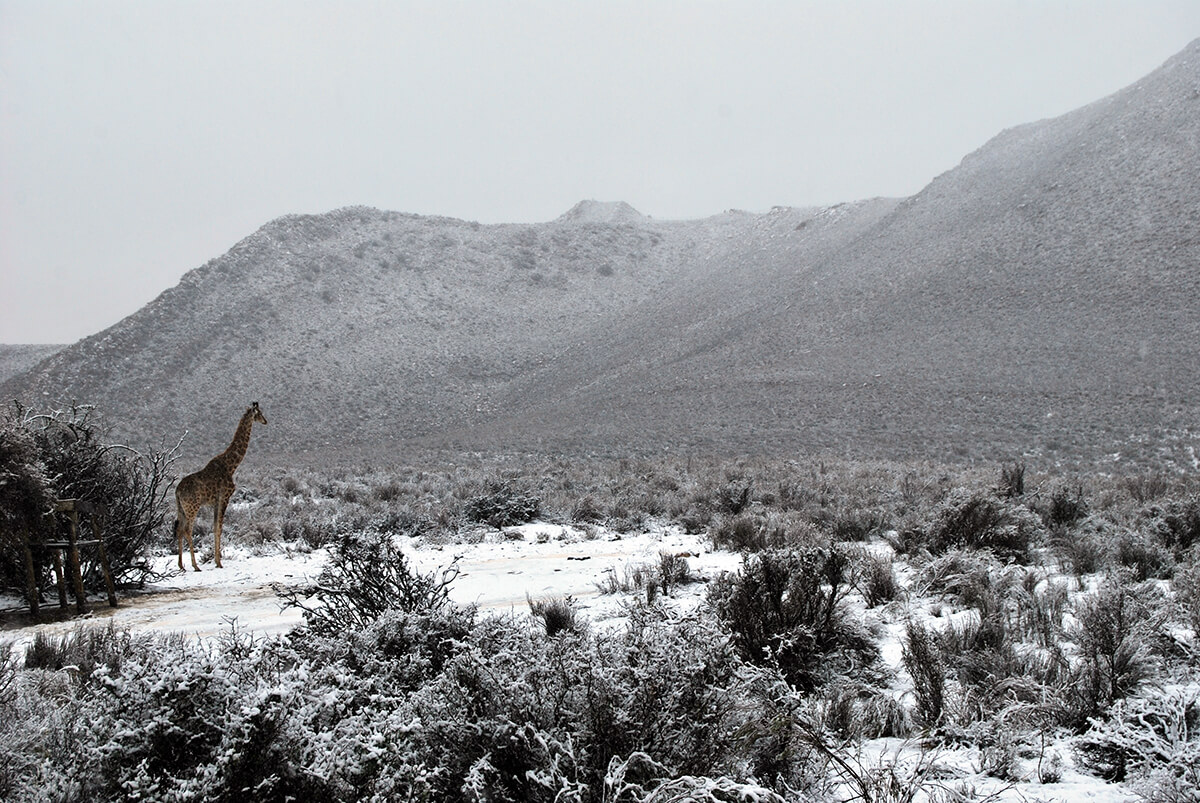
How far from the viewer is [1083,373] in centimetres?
3619

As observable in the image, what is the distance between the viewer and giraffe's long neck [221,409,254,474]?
397 inches

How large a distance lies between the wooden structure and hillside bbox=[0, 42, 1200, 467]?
88.1 ft

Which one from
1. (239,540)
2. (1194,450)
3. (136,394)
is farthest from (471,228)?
(239,540)

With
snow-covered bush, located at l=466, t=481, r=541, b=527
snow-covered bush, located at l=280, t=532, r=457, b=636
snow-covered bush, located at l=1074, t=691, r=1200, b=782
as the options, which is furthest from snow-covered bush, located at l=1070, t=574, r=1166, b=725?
snow-covered bush, located at l=466, t=481, r=541, b=527

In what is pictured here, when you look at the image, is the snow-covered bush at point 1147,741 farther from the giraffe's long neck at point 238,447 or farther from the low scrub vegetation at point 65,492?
the giraffe's long neck at point 238,447

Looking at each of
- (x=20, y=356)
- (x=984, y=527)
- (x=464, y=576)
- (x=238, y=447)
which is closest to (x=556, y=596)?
(x=464, y=576)

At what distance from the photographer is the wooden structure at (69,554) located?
6980mm

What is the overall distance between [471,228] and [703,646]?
8233 centimetres

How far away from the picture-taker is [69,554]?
24.2 feet

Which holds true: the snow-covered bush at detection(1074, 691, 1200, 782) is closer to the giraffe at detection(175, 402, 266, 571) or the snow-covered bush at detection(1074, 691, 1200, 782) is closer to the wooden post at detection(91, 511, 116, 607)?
the wooden post at detection(91, 511, 116, 607)

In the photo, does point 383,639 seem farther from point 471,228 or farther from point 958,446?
point 471,228

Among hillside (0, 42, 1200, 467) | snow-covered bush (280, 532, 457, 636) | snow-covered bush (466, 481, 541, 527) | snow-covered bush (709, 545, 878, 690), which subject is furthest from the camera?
hillside (0, 42, 1200, 467)

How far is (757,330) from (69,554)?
49557mm

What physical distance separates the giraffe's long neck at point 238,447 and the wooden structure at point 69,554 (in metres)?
2.35
